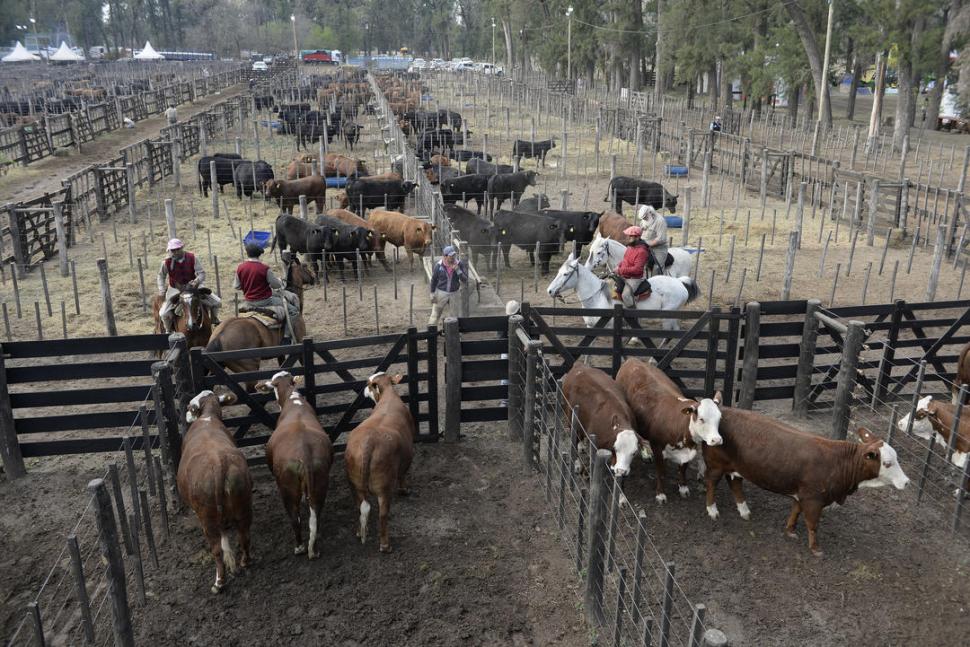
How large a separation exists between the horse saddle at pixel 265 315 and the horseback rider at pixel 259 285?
0.05 metres

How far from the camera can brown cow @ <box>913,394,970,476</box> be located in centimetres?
702

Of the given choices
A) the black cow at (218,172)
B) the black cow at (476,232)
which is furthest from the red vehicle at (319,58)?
the black cow at (476,232)

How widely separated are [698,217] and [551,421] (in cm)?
1331

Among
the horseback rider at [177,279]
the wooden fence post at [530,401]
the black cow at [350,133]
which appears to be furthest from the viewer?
the black cow at [350,133]

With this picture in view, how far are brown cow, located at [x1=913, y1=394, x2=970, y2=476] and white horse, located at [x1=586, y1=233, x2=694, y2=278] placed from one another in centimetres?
544

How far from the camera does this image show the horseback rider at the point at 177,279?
31.9ft

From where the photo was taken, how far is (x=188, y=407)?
23.4 ft

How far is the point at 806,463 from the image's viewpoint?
21.3ft

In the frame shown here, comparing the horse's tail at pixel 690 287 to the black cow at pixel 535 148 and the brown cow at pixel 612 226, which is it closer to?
the brown cow at pixel 612 226

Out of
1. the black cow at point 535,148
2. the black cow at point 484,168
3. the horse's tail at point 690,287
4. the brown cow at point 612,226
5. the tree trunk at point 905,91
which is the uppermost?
the tree trunk at point 905,91

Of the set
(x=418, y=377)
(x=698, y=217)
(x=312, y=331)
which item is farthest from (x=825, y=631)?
(x=698, y=217)

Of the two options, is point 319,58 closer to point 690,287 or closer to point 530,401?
point 690,287

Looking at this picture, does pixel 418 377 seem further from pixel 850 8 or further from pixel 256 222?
pixel 850 8

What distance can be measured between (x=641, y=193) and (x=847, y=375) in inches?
499
